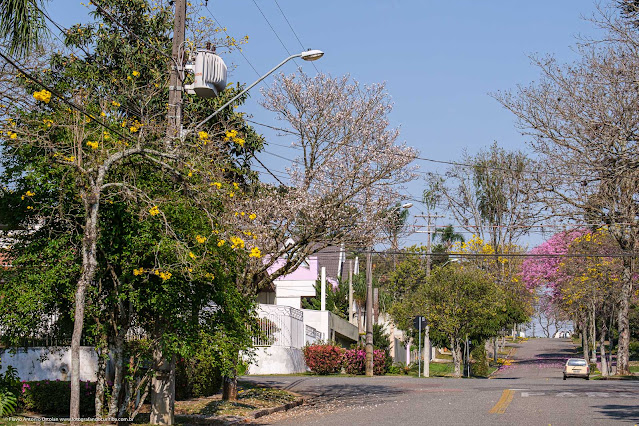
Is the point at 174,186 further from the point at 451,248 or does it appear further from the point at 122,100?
the point at 451,248

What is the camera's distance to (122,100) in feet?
61.8

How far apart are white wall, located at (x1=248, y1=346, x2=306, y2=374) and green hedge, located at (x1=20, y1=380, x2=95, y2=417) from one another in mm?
15936

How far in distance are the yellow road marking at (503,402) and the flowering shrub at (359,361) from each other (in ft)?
50.3

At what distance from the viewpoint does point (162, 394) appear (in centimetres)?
A: 1402

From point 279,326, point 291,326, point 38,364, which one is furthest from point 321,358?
point 38,364

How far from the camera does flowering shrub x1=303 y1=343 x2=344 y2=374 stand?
35.2 meters

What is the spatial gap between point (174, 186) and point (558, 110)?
7.66 metres

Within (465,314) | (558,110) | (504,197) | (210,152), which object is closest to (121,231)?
(210,152)

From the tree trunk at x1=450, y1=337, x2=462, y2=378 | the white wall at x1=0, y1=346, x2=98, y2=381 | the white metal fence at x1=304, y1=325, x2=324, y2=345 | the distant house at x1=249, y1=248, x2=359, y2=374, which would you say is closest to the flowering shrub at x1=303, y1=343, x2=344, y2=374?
the distant house at x1=249, y1=248, x2=359, y2=374

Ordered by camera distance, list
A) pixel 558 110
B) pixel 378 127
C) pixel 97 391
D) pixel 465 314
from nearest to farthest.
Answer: pixel 97 391 → pixel 558 110 → pixel 378 127 → pixel 465 314

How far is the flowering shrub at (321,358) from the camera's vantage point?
35188 millimetres

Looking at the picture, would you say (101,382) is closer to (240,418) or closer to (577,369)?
(240,418)

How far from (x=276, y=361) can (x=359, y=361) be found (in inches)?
259

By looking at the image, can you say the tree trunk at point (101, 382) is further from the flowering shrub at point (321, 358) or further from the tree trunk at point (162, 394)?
the flowering shrub at point (321, 358)
